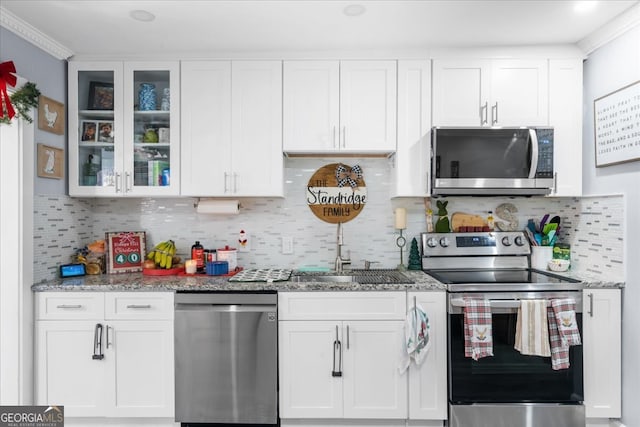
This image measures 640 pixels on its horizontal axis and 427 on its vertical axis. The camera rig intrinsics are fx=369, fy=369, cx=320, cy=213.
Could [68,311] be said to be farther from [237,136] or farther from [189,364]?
[237,136]

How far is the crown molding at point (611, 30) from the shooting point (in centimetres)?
204

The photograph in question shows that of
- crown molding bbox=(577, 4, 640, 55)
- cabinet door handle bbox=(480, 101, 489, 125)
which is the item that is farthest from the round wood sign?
crown molding bbox=(577, 4, 640, 55)

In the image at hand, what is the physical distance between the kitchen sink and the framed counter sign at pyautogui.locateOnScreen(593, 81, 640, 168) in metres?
1.44

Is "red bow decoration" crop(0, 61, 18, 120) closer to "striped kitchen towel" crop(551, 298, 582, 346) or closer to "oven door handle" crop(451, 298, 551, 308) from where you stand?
"oven door handle" crop(451, 298, 551, 308)

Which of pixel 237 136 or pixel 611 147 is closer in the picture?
pixel 611 147

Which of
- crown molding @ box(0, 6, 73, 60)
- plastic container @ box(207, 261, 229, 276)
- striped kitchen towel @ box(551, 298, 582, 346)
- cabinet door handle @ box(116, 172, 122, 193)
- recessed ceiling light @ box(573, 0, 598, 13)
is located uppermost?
recessed ceiling light @ box(573, 0, 598, 13)

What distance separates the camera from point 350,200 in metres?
2.80

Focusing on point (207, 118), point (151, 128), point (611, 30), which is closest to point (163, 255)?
point (151, 128)

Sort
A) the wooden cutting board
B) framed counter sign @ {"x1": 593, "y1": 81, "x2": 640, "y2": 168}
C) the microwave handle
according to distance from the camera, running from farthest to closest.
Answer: the wooden cutting board
the microwave handle
framed counter sign @ {"x1": 593, "y1": 81, "x2": 640, "y2": 168}

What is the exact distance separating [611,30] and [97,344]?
3.56 m

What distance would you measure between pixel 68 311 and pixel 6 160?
96 cm

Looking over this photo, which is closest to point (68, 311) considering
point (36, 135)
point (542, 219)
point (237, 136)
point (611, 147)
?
point (36, 135)

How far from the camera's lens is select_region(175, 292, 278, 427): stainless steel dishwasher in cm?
215

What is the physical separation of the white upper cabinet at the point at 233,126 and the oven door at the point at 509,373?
1.52m
